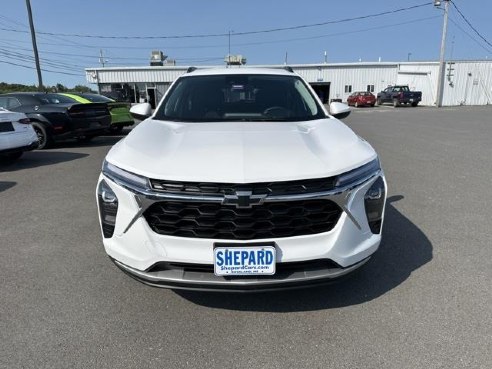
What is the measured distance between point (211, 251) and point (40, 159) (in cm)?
766

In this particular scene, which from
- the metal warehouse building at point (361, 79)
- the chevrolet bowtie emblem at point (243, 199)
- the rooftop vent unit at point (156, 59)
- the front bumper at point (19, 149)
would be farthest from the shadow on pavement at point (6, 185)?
the rooftop vent unit at point (156, 59)

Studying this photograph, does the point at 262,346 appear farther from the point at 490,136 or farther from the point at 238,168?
the point at 490,136

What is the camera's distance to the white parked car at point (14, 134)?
23.7ft

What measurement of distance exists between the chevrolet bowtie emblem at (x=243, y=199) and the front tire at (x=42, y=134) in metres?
8.65

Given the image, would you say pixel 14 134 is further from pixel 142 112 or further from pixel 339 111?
pixel 339 111

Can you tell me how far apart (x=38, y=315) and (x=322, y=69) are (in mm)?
45413

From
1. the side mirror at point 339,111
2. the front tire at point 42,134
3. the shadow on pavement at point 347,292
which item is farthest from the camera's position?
the front tire at point 42,134

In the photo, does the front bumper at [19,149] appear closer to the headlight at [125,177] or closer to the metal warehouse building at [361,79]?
the headlight at [125,177]

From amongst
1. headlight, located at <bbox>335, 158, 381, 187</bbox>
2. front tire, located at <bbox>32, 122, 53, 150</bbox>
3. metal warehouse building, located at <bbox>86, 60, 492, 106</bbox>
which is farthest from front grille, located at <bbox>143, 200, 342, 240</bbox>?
metal warehouse building, located at <bbox>86, 60, 492, 106</bbox>

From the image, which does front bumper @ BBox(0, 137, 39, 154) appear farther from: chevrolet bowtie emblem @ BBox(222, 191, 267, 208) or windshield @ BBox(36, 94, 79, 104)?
chevrolet bowtie emblem @ BBox(222, 191, 267, 208)

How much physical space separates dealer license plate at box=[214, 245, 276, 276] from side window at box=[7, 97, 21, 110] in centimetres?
942

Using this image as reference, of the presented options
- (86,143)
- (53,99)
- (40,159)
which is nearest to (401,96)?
(86,143)

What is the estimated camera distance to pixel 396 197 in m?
5.22

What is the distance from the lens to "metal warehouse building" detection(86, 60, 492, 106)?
37.1m
